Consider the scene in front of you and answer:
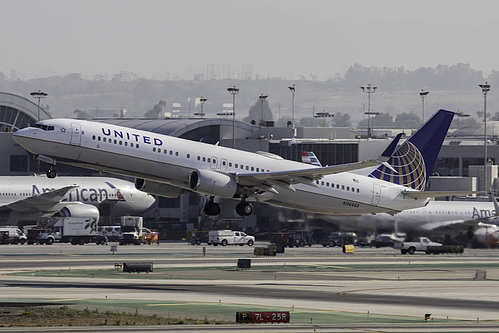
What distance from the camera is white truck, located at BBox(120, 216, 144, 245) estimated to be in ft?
414

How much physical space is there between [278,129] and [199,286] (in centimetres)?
11572

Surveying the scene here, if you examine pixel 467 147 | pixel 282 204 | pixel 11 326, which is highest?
pixel 467 147

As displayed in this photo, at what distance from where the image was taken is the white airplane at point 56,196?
412 feet

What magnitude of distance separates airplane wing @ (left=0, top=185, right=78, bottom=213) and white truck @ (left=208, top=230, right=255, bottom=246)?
862 inches

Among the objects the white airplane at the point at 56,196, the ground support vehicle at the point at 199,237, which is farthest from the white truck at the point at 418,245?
the white airplane at the point at 56,196

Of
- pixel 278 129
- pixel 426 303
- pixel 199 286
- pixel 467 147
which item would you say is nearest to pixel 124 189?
pixel 278 129

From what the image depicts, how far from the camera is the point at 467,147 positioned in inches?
6353

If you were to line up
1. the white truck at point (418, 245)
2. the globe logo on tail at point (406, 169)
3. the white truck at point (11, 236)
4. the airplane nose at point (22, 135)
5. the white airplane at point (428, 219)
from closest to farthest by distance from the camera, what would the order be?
the airplane nose at point (22, 135), the globe logo on tail at point (406, 169), the white airplane at point (428, 219), the white truck at point (418, 245), the white truck at point (11, 236)

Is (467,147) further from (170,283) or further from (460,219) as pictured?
(170,283)

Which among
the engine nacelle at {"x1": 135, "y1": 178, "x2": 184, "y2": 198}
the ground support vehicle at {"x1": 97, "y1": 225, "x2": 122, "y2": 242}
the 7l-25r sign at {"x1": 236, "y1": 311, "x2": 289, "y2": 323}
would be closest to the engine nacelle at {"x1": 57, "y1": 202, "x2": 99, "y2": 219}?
the ground support vehicle at {"x1": 97, "y1": 225, "x2": 122, "y2": 242}

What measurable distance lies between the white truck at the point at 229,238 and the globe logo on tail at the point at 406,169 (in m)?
49.9

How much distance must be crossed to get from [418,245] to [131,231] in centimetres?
4340

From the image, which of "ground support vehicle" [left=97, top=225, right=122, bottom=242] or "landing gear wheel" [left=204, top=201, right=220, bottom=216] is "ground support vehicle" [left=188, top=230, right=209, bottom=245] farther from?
"landing gear wheel" [left=204, top=201, right=220, bottom=216]

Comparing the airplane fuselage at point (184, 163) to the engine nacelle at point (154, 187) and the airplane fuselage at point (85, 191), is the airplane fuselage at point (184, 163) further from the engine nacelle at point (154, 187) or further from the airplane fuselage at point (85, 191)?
the airplane fuselage at point (85, 191)
